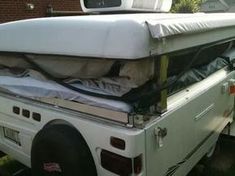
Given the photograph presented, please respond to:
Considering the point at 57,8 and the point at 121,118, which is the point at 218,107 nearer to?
the point at 121,118

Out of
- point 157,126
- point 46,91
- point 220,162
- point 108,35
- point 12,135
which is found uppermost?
point 108,35

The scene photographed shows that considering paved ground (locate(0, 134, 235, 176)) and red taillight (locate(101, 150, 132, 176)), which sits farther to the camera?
paved ground (locate(0, 134, 235, 176))

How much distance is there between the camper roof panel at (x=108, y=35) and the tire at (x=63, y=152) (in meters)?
0.55

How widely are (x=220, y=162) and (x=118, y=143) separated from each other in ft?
7.72

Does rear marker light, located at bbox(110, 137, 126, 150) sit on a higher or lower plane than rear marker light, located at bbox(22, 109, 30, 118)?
higher

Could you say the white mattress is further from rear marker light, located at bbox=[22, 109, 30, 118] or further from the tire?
the tire

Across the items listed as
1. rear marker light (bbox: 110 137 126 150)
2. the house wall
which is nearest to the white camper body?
rear marker light (bbox: 110 137 126 150)

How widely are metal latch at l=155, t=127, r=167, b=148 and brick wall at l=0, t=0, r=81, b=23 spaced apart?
350 inches

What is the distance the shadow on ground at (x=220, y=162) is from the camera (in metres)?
3.82

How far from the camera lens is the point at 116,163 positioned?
2324 millimetres

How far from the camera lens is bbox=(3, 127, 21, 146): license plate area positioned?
3.13 m

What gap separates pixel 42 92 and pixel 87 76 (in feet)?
1.40

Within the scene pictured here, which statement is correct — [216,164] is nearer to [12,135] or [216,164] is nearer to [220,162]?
[220,162]

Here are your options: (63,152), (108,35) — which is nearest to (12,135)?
(63,152)
